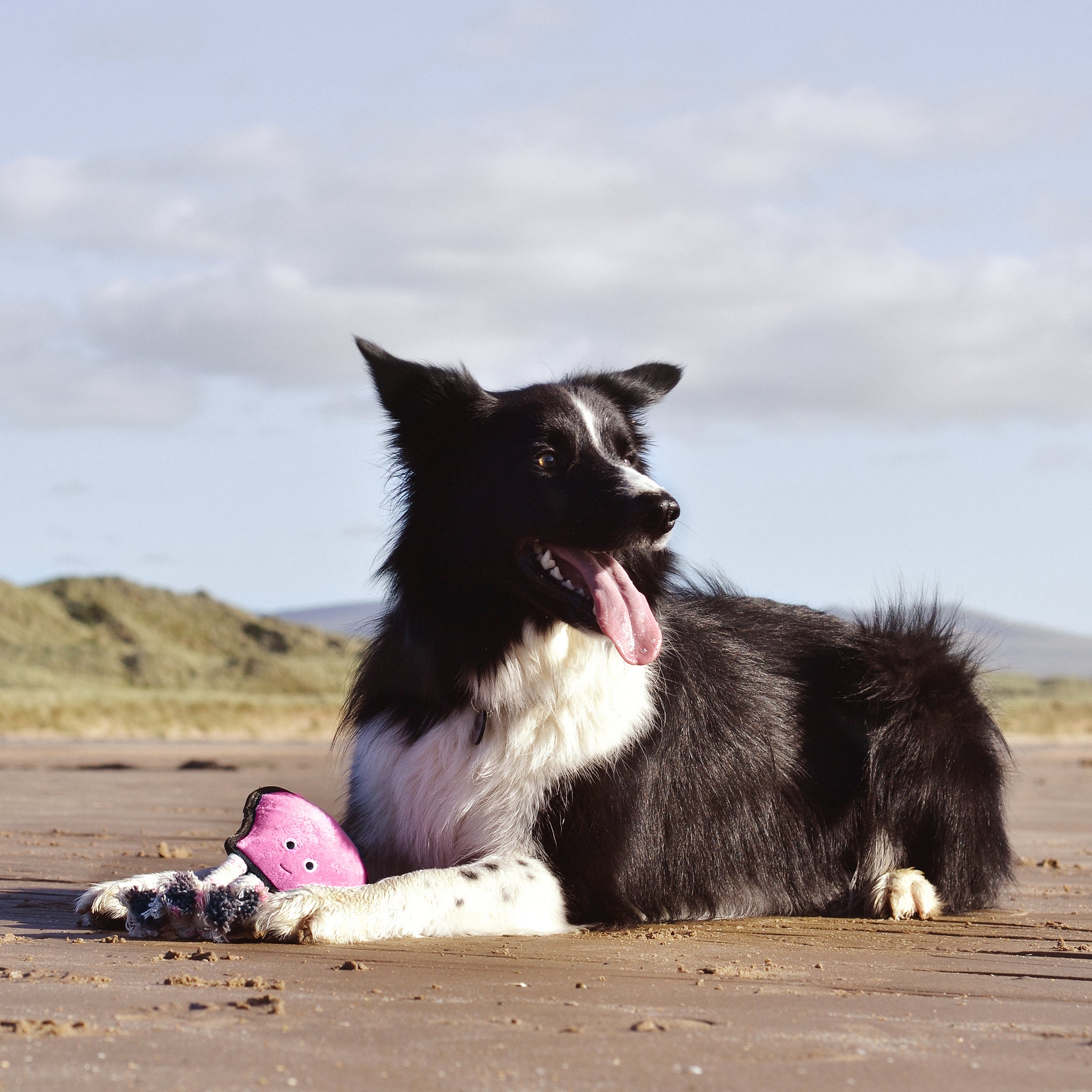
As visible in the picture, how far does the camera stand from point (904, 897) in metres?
6.21

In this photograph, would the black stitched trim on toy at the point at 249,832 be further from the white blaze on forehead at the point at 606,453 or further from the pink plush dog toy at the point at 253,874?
the white blaze on forehead at the point at 606,453

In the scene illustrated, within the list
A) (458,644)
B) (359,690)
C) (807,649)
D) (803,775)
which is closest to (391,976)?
(458,644)

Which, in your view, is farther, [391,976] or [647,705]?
[647,705]

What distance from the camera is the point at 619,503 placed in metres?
5.21

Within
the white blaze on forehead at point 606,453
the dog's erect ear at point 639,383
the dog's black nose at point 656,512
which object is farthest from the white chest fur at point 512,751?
the dog's erect ear at point 639,383

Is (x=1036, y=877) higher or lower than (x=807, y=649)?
lower

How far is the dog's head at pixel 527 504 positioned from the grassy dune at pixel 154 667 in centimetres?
2331

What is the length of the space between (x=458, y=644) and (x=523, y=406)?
996 millimetres

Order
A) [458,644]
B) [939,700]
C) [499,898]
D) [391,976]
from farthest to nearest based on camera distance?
[939,700] < [458,644] < [499,898] < [391,976]

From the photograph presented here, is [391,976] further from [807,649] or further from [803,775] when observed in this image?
[807,649]

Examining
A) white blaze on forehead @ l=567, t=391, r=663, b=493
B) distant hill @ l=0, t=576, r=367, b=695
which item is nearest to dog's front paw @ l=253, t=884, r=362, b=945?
white blaze on forehead @ l=567, t=391, r=663, b=493

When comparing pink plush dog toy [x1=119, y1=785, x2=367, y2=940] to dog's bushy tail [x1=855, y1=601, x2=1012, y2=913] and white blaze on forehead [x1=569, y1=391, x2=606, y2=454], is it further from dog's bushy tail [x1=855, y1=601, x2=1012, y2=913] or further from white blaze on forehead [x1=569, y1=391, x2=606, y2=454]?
dog's bushy tail [x1=855, y1=601, x2=1012, y2=913]

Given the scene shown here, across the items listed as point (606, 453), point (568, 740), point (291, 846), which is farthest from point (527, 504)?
point (291, 846)

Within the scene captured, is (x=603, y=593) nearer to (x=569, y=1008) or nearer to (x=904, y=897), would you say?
(x=569, y=1008)
